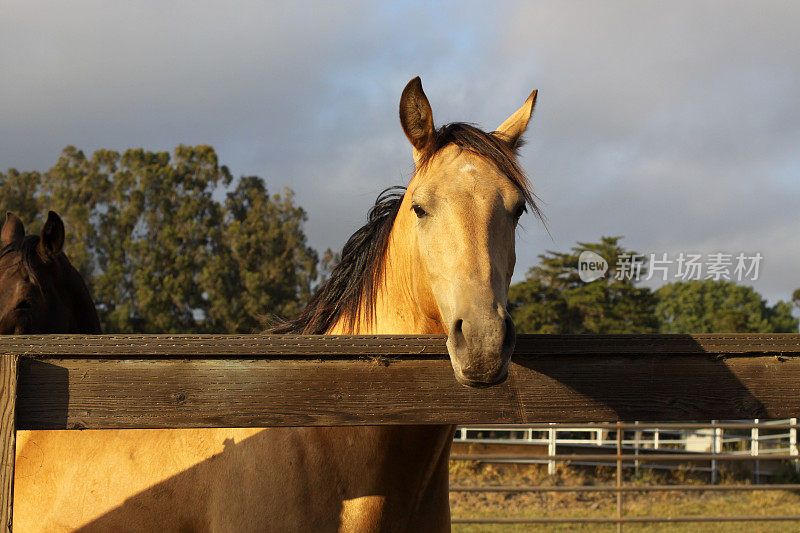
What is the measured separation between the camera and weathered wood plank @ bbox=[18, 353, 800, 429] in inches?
67.7

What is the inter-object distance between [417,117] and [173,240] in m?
24.7

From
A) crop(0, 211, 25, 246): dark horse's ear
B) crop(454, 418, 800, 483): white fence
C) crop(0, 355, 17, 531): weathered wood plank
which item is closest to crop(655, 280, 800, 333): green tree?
crop(454, 418, 800, 483): white fence

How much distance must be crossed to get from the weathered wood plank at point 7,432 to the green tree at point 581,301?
24.5 meters

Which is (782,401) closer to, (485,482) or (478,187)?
(478,187)

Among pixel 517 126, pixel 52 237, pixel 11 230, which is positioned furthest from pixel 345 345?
pixel 11 230

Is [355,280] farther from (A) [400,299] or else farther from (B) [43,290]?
(B) [43,290]

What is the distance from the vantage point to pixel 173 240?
25.6 meters

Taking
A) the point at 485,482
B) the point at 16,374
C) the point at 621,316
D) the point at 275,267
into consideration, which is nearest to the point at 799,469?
the point at 485,482

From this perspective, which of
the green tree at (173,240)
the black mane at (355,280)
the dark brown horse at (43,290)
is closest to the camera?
the black mane at (355,280)

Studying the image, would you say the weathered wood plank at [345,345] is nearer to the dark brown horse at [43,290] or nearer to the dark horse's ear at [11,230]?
the dark brown horse at [43,290]

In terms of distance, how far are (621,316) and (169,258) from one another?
1710 cm

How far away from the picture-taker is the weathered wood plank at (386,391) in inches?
67.7

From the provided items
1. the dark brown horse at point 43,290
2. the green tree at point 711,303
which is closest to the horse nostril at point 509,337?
the dark brown horse at point 43,290

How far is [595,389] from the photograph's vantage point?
1924mm
